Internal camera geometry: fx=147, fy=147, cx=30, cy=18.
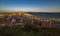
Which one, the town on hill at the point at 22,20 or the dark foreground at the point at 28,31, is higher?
the town on hill at the point at 22,20

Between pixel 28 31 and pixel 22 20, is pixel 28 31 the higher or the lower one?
the lower one

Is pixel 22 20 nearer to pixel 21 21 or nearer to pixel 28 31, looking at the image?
pixel 21 21

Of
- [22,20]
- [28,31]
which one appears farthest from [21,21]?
[28,31]

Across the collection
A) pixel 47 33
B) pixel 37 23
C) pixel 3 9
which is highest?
pixel 3 9

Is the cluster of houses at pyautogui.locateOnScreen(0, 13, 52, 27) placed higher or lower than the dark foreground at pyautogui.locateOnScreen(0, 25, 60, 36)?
higher

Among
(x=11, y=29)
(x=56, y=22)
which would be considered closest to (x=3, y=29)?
(x=11, y=29)

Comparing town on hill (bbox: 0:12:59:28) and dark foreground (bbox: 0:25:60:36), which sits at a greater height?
town on hill (bbox: 0:12:59:28)

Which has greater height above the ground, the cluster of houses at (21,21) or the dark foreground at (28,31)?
the cluster of houses at (21,21)

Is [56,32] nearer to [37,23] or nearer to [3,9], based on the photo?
[37,23]
